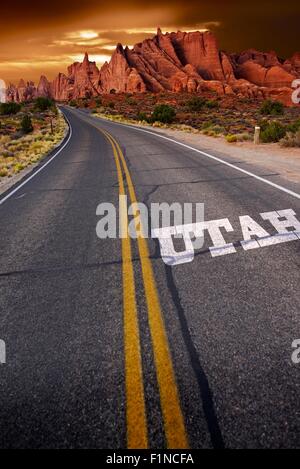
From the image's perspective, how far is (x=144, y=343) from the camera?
300cm

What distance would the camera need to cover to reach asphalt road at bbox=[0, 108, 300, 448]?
224 centimetres

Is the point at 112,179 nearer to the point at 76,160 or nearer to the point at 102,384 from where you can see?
the point at 76,160

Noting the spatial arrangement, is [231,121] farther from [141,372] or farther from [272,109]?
[141,372]

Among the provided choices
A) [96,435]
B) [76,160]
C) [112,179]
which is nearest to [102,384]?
[96,435]

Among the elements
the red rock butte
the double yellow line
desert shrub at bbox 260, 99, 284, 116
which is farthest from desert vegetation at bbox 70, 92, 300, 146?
the red rock butte

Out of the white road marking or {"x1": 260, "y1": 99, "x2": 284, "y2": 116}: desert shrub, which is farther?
{"x1": 260, "y1": 99, "x2": 284, "y2": 116}: desert shrub

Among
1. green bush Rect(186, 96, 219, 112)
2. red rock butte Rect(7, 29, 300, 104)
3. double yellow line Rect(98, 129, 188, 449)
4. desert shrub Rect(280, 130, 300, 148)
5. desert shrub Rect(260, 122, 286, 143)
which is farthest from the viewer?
red rock butte Rect(7, 29, 300, 104)

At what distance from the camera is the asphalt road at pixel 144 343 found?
224 cm

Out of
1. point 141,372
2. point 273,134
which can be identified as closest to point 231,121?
point 273,134

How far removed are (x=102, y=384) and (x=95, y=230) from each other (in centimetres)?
366

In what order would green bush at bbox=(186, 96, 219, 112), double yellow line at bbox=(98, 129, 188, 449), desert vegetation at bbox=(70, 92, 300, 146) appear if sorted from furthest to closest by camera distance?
green bush at bbox=(186, 96, 219, 112)
desert vegetation at bbox=(70, 92, 300, 146)
double yellow line at bbox=(98, 129, 188, 449)

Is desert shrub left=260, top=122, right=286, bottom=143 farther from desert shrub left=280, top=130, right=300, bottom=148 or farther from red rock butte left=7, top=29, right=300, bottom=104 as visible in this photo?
red rock butte left=7, top=29, right=300, bottom=104
